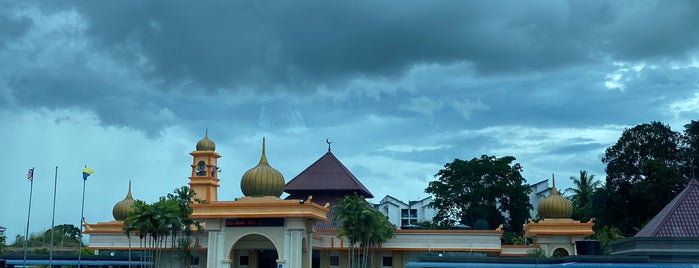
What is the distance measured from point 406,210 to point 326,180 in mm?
64136

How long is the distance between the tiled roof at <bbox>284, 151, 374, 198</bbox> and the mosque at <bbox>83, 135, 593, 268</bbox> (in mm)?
88

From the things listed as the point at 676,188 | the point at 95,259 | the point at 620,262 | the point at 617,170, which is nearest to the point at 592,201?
the point at 617,170

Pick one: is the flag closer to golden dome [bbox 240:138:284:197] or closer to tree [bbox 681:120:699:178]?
golden dome [bbox 240:138:284:197]

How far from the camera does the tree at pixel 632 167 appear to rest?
66.2 m

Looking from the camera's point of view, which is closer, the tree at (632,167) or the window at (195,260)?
the window at (195,260)

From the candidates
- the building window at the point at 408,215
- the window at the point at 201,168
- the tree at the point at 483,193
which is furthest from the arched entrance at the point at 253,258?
the building window at the point at 408,215

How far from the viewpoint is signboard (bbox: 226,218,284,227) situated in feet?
156

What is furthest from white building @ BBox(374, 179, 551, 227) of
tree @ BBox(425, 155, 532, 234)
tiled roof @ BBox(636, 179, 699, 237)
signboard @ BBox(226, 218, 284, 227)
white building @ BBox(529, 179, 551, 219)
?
tiled roof @ BBox(636, 179, 699, 237)

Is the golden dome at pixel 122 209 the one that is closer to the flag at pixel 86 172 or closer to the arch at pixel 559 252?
the flag at pixel 86 172

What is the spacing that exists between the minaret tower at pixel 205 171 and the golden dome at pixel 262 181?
14698 mm

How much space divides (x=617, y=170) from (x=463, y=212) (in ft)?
64.5

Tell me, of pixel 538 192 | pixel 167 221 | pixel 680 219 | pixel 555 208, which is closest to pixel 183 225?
pixel 167 221

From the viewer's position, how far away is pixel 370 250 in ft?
180

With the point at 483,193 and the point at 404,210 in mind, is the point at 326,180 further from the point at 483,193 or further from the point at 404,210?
the point at 404,210
